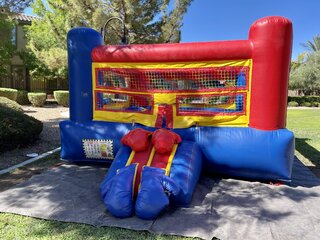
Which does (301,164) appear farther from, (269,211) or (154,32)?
(154,32)

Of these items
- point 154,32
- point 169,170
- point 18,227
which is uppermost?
point 154,32

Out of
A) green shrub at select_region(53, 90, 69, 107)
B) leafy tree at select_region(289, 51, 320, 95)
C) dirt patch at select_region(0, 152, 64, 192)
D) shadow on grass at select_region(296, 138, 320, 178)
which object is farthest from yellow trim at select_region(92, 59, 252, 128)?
leafy tree at select_region(289, 51, 320, 95)

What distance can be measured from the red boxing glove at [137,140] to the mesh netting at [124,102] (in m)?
0.79

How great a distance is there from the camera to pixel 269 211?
11.9ft

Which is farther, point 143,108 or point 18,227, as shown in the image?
point 143,108

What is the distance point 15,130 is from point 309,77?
29.8 meters

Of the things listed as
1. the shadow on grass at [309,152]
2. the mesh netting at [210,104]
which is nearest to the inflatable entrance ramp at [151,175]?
the mesh netting at [210,104]

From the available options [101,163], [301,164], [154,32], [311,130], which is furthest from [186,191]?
[154,32]

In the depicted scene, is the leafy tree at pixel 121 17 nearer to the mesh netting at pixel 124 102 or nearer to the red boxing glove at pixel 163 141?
the mesh netting at pixel 124 102

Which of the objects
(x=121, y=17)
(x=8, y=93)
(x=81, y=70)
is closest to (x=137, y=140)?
(x=81, y=70)

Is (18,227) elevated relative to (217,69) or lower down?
lower down

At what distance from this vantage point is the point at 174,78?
192 inches

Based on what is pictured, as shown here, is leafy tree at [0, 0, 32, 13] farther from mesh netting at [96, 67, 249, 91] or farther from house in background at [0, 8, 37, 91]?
house in background at [0, 8, 37, 91]

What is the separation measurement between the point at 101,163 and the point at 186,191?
2286 mm
